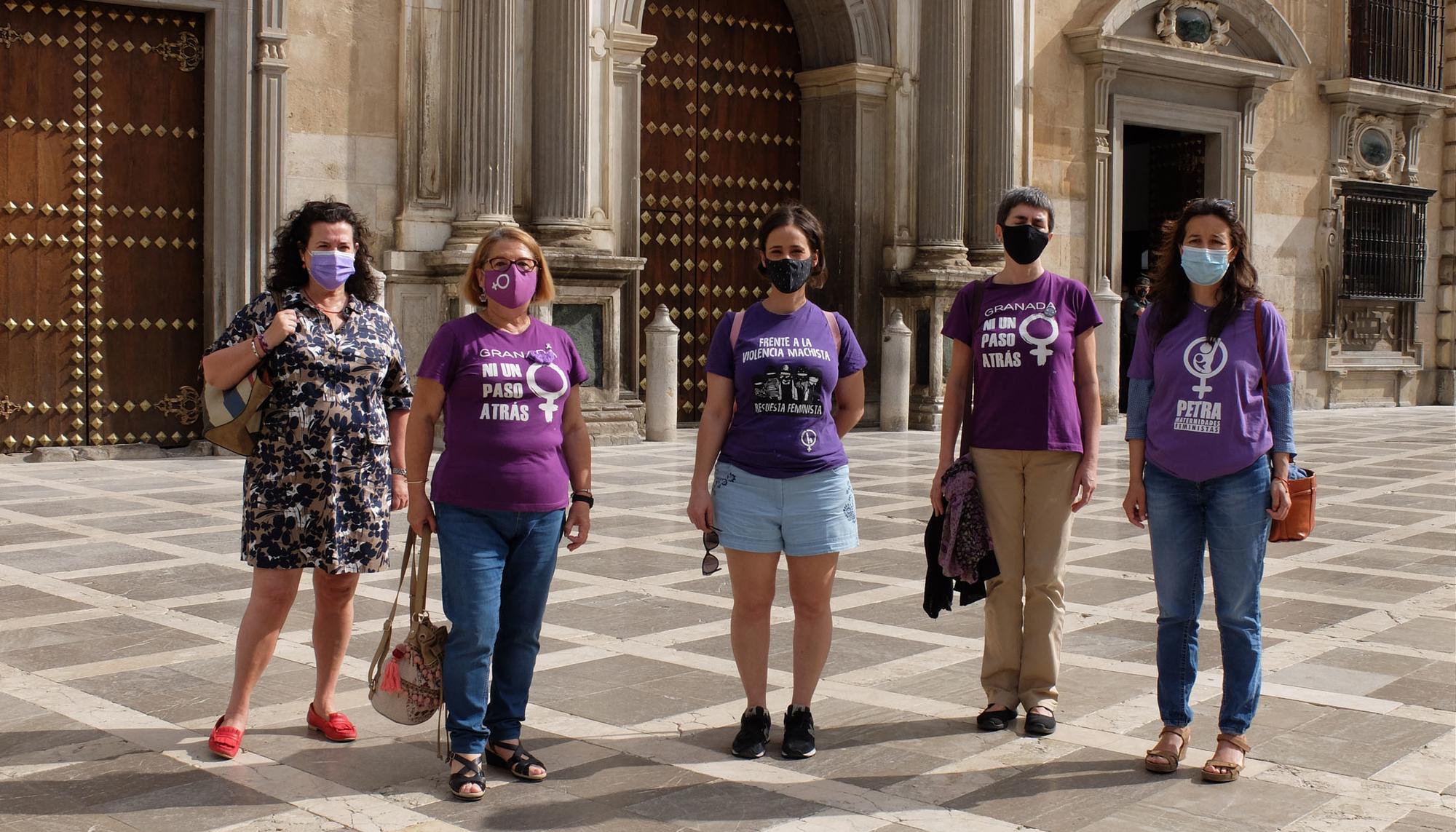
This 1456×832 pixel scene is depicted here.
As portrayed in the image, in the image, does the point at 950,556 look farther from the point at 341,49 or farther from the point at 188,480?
the point at 341,49

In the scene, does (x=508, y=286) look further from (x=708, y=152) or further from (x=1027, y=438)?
(x=708, y=152)

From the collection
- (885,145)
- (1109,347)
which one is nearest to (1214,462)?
(885,145)

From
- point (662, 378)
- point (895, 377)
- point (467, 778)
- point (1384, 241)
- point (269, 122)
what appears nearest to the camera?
point (467, 778)

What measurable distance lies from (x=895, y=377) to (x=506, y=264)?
12252 mm

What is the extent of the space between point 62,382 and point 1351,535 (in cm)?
966

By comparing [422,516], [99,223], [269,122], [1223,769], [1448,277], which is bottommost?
[1223,769]

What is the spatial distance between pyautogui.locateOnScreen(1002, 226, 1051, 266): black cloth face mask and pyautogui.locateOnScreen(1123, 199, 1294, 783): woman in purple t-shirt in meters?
0.46

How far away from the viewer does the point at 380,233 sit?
548 inches

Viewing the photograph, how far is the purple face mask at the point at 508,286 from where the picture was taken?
444 cm

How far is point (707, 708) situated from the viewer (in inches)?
204

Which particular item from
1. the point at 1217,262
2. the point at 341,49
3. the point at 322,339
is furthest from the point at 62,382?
the point at 1217,262

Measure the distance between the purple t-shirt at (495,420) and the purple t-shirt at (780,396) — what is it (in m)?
0.56

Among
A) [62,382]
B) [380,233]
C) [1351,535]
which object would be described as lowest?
[1351,535]

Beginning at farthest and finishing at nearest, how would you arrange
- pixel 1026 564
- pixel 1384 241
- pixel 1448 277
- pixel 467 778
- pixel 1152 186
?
pixel 1448 277 → pixel 1384 241 → pixel 1152 186 → pixel 1026 564 → pixel 467 778
